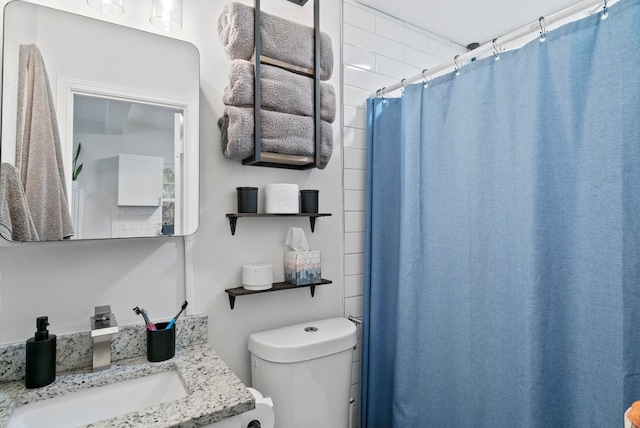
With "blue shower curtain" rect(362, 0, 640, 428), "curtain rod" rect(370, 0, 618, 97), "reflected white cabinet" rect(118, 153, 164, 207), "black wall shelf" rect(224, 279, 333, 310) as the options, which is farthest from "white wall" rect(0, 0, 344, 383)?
"curtain rod" rect(370, 0, 618, 97)

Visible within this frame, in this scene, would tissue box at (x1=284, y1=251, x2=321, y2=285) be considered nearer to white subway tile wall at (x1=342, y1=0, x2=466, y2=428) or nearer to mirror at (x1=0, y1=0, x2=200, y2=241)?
white subway tile wall at (x1=342, y1=0, x2=466, y2=428)

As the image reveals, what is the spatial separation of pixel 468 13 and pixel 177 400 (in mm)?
2088

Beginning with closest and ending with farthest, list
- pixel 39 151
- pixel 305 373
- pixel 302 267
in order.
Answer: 1. pixel 39 151
2. pixel 305 373
3. pixel 302 267

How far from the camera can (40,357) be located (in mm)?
930

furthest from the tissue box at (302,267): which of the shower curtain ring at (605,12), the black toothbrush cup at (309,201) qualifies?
the shower curtain ring at (605,12)

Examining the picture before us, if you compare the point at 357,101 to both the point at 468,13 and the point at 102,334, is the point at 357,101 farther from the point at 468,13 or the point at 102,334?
the point at 102,334

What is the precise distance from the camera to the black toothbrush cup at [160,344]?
A: 1087 mm

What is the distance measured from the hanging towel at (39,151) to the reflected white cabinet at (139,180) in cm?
15

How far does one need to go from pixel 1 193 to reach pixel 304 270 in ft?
3.22

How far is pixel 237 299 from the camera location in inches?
53.6

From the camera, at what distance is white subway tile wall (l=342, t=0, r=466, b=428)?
1680mm

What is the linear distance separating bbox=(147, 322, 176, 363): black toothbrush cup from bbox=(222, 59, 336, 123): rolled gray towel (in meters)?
0.81

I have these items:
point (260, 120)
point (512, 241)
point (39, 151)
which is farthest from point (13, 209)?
point (512, 241)

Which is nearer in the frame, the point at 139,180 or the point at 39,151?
the point at 39,151
